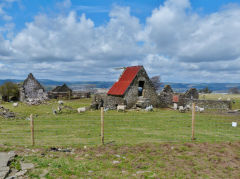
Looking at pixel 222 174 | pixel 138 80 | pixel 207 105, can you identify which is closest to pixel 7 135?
pixel 222 174

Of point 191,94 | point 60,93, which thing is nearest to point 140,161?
point 191,94

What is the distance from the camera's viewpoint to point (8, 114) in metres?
20.2

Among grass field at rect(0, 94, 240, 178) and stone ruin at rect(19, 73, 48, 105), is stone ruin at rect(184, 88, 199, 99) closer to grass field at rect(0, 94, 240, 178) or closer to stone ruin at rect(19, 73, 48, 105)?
grass field at rect(0, 94, 240, 178)

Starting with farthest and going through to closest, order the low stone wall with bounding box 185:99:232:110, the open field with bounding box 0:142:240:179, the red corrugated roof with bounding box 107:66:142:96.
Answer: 1. the low stone wall with bounding box 185:99:232:110
2. the red corrugated roof with bounding box 107:66:142:96
3. the open field with bounding box 0:142:240:179

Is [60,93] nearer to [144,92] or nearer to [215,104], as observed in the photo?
[144,92]

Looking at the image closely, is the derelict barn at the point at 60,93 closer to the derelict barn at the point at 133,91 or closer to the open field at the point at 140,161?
the derelict barn at the point at 133,91

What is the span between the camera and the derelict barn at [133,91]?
90.1 ft

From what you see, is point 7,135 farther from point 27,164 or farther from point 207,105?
point 207,105

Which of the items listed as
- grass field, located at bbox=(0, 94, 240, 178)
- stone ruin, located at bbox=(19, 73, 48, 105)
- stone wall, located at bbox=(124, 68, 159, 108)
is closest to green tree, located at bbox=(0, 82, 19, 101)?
stone ruin, located at bbox=(19, 73, 48, 105)

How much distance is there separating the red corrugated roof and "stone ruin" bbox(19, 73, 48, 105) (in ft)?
51.8

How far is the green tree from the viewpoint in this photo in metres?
38.1

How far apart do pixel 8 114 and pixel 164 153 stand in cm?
1703

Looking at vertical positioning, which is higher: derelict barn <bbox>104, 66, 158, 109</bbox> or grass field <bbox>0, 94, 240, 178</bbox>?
derelict barn <bbox>104, 66, 158, 109</bbox>

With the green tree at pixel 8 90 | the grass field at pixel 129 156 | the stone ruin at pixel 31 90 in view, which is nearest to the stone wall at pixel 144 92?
the grass field at pixel 129 156
